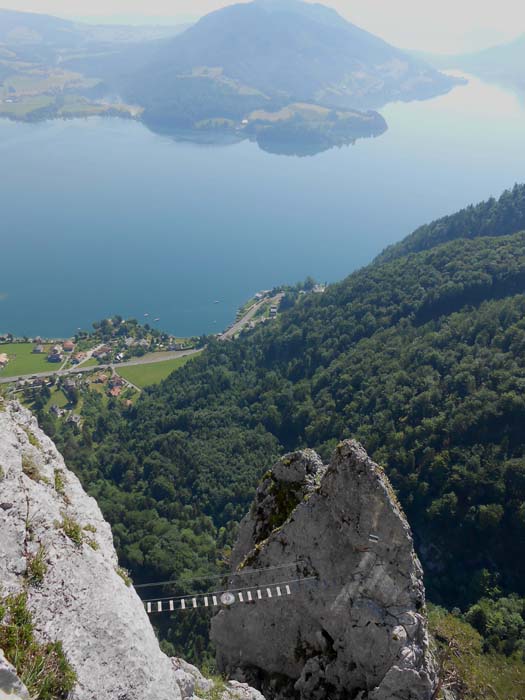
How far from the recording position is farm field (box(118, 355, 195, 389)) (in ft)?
274

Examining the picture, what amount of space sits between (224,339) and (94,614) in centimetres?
8786

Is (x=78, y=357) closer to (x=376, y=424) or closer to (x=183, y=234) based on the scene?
(x=376, y=424)

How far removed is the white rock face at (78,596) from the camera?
294 inches

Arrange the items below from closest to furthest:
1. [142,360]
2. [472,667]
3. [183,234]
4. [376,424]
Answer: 1. [472,667]
2. [376,424]
3. [142,360]
4. [183,234]

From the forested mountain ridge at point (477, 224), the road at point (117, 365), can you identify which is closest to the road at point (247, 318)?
the road at point (117, 365)

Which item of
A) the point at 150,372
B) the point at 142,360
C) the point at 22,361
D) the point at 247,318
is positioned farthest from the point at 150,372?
the point at 247,318

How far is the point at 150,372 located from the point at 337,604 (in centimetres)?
7793

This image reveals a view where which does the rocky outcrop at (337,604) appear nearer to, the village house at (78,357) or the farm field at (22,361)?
the farm field at (22,361)

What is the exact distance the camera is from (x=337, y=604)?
11.5 m

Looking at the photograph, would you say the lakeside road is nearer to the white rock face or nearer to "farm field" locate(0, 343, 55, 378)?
"farm field" locate(0, 343, 55, 378)

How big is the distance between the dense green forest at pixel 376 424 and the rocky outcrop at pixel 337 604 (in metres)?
7.42

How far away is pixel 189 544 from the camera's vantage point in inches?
1743

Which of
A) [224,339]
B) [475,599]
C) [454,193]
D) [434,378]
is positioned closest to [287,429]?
[434,378]

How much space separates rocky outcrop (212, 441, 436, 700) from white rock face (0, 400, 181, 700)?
4.45 metres
